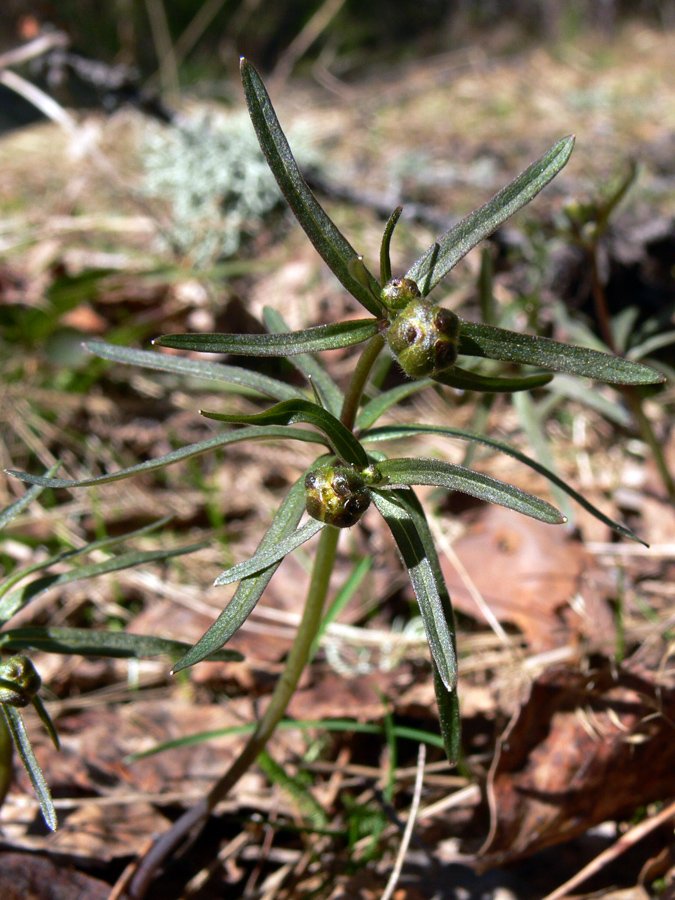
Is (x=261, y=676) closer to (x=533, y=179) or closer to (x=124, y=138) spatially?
(x=533, y=179)

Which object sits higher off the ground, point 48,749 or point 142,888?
point 48,749

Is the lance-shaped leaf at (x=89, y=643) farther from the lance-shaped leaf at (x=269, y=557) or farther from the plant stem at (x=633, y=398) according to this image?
the plant stem at (x=633, y=398)

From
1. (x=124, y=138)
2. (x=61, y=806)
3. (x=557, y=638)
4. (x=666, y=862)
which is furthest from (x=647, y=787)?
(x=124, y=138)

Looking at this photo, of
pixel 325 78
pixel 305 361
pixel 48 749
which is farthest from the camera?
pixel 325 78

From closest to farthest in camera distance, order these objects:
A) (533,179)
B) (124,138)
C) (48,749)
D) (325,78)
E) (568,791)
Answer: (533,179) < (568,791) < (48,749) < (124,138) < (325,78)

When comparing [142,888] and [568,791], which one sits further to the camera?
[568,791]

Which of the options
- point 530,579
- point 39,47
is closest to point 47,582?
point 530,579
